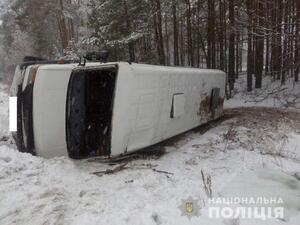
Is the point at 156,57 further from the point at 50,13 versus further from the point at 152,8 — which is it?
the point at 50,13

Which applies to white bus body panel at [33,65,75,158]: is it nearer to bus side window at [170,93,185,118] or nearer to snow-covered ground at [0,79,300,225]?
snow-covered ground at [0,79,300,225]

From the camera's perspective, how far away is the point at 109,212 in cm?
355

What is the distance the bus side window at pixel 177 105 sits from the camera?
6298 millimetres

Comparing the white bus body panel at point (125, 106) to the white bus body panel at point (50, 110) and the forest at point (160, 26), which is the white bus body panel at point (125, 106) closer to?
the white bus body panel at point (50, 110)

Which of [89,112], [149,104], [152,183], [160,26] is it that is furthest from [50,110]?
[160,26]

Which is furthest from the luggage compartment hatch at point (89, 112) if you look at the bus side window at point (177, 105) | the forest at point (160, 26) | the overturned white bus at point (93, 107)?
the forest at point (160, 26)

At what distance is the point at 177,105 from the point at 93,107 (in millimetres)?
1751

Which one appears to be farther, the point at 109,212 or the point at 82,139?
the point at 82,139

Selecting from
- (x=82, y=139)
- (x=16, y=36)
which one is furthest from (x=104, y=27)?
(x=16, y=36)

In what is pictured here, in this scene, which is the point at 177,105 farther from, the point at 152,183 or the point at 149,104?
the point at 152,183

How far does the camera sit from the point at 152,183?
438 cm

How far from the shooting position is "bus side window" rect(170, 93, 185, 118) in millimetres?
6298

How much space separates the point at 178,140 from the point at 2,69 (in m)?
50.7

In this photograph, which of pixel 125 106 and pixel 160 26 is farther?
pixel 160 26
